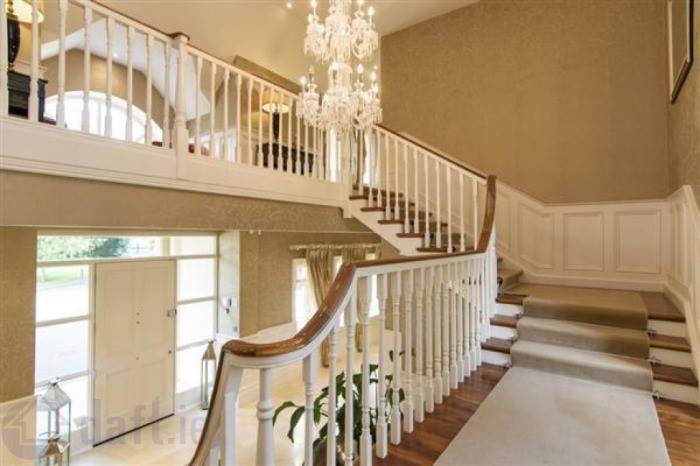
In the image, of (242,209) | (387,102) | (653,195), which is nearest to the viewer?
(242,209)

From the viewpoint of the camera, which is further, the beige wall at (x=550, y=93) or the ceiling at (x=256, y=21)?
the ceiling at (x=256, y=21)

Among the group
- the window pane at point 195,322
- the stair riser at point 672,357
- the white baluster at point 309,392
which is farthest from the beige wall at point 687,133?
the window pane at point 195,322

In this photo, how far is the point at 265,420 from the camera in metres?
1.06

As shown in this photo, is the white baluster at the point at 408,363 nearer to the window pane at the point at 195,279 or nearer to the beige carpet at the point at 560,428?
the beige carpet at the point at 560,428

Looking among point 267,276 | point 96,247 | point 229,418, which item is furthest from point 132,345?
point 229,418

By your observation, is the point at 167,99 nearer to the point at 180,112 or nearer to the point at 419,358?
the point at 180,112

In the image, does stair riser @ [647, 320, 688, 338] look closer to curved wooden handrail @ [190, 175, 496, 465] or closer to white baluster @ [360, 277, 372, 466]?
curved wooden handrail @ [190, 175, 496, 465]

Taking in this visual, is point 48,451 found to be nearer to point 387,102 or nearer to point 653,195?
point 387,102

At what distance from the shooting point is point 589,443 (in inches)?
69.1

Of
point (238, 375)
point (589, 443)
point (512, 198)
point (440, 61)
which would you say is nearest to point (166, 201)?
point (238, 375)

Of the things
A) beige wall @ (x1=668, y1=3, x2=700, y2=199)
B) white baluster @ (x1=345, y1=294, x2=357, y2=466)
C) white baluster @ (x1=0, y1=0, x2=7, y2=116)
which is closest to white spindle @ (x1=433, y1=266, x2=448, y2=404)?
white baluster @ (x1=345, y1=294, x2=357, y2=466)

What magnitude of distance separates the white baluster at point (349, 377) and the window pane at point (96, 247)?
13.6ft

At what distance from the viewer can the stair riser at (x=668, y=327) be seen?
2545mm

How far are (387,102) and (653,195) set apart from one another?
149 inches
